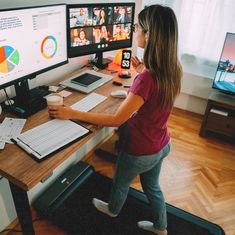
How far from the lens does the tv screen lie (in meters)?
1.30

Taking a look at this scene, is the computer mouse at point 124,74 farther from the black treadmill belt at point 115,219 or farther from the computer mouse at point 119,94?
the black treadmill belt at point 115,219

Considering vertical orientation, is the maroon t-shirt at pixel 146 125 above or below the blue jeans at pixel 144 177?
above

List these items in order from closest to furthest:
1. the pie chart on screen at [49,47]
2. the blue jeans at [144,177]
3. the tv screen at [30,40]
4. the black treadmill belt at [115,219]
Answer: the tv screen at [30,40] < the blue jeans at [144,177] < the pie chart on screen at [49,47] < the black treadmill belt at [115,219]

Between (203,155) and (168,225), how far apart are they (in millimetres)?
959

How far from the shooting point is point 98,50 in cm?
204

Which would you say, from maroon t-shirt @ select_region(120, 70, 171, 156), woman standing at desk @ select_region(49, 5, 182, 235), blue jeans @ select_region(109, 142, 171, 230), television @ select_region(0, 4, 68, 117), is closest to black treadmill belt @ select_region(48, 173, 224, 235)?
blue jeans @ select_region(109, 142, 171, 230)

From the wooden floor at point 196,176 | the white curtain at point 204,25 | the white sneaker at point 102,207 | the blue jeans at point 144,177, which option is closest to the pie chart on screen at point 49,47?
the blue jeans at point 144,177

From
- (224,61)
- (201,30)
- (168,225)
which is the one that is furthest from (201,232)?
(201,30)

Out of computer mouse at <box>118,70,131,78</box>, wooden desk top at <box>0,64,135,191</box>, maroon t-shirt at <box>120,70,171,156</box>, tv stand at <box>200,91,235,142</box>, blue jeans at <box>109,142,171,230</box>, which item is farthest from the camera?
tv stand at <box>200,91,235,142</box>

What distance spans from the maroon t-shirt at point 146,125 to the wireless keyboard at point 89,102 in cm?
27

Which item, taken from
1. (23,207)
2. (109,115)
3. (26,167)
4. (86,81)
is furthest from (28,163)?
(86,81)

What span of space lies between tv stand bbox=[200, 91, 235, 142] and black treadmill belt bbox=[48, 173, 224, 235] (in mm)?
1114

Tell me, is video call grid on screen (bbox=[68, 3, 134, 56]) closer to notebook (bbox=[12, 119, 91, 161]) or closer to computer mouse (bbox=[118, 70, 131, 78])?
computer mouse (bbox=[118, 70, 131, 78])

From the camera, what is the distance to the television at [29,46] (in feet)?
4.28
